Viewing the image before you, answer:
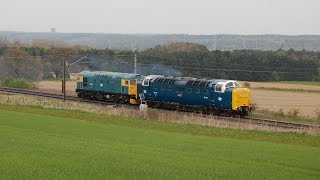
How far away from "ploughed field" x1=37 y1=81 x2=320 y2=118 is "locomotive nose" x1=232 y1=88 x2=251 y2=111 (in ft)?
26.2

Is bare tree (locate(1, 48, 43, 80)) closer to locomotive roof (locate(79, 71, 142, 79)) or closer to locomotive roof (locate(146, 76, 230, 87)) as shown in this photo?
locomotive roof (locate(79, 71, 142, 79))

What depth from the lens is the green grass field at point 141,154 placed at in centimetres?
1564

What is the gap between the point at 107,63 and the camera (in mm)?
96688

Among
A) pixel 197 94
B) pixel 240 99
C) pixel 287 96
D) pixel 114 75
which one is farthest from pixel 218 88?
pixel 287 96

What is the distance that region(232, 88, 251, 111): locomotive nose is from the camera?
44.1m

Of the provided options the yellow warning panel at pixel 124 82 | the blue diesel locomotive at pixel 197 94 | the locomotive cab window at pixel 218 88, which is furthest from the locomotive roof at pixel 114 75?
the locomotive cab window at pixel 218 88

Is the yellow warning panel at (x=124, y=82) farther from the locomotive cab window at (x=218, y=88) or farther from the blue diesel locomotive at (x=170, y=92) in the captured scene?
the locomotive cab window at (x=218, y=88)

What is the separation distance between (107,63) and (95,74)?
37394 mm

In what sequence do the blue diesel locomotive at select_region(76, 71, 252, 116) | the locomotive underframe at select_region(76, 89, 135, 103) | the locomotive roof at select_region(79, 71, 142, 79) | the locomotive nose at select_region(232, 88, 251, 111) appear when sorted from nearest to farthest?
1. the locomotive nose at select_region(232, 88, 251, 111)
2. the blue diesel locomotive at select_region(76, 71, 252, 116)
3. the locomotive underframe at select_region(76, 89, 135, 103)
4. the locomotive roof at select_region(79, 71, 142, 79)

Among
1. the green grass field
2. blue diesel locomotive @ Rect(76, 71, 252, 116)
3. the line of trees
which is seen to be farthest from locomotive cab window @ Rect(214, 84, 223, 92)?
the line of trees

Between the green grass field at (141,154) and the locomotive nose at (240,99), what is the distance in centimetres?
1162

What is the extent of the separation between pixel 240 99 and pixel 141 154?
83.2 ft

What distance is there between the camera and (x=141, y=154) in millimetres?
19906

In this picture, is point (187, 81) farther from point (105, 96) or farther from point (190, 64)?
point (190, 64)
